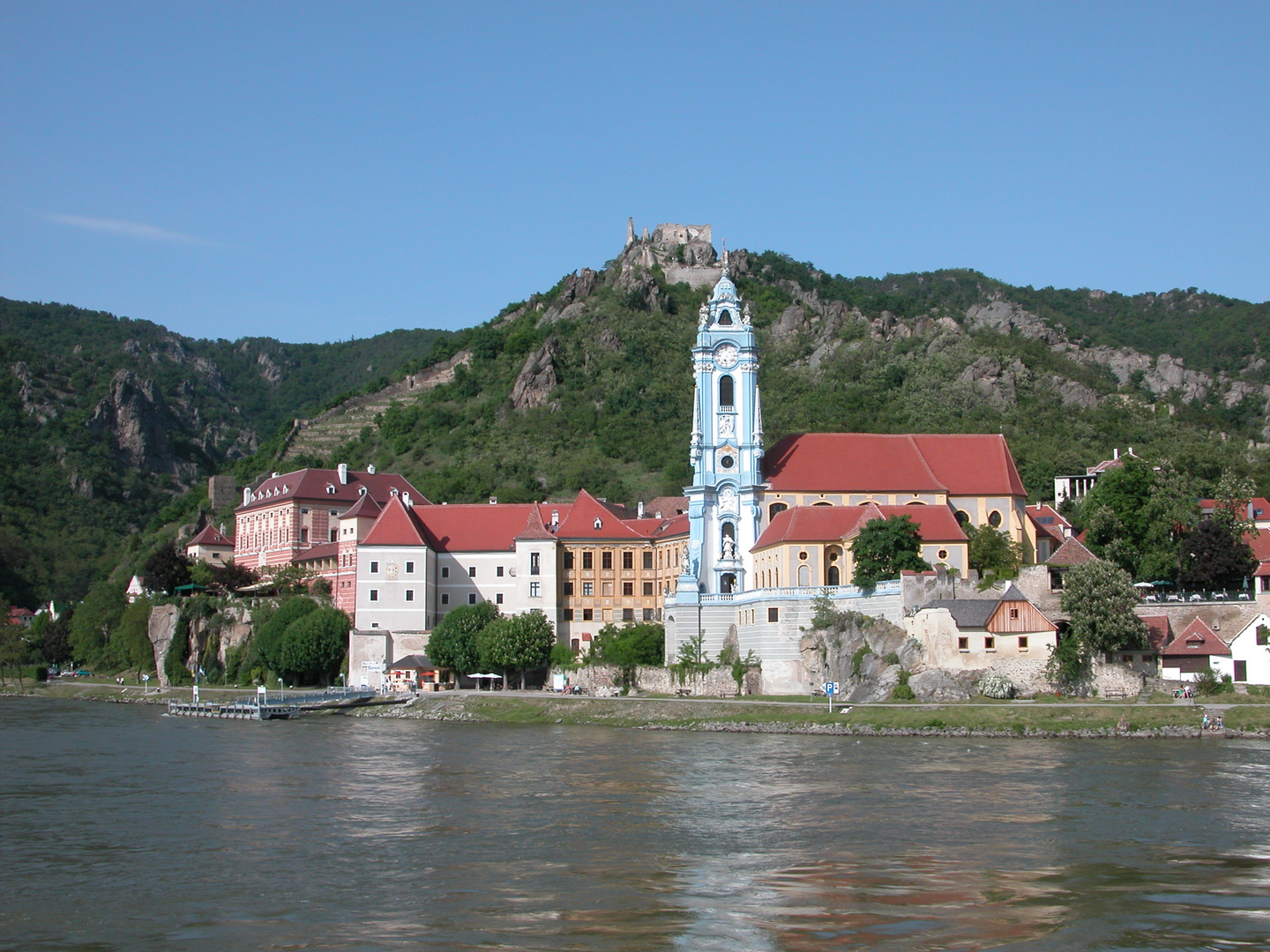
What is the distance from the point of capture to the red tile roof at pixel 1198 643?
5750 centimetres

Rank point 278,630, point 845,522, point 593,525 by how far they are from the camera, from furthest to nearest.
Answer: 1. point 593,525
2. point 278,630
3. point 845,522

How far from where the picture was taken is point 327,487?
9788 cm

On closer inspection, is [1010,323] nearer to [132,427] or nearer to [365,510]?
[365,510]

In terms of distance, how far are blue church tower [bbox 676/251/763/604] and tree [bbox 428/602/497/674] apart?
1129cm

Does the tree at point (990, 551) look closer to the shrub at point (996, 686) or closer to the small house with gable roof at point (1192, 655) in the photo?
the shrub at point (996, 686)

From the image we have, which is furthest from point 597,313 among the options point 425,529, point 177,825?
point 177,825

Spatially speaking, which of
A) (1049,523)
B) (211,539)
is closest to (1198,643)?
(1049,523)

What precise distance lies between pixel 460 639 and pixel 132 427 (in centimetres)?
13419

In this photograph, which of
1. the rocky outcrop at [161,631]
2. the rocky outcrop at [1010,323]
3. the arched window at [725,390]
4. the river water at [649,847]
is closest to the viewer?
the river water at [649,847]

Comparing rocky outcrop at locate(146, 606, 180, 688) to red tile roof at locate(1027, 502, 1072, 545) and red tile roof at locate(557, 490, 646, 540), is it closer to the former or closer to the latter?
red tile roof at locate(557, 490, 646, 540)

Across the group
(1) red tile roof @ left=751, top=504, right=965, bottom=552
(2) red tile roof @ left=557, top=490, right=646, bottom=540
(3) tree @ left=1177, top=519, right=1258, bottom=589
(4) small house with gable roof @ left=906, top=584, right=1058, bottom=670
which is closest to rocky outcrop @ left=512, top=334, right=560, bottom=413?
(2) red tile roof @ left=557, top=490, right=646, bottom=540

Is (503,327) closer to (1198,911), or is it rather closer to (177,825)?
(177,825)

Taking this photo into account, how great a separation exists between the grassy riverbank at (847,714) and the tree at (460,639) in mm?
4090

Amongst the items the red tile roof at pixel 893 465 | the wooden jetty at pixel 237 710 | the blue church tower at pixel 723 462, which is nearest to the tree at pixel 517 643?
the blue church tower at pixel 723 462
